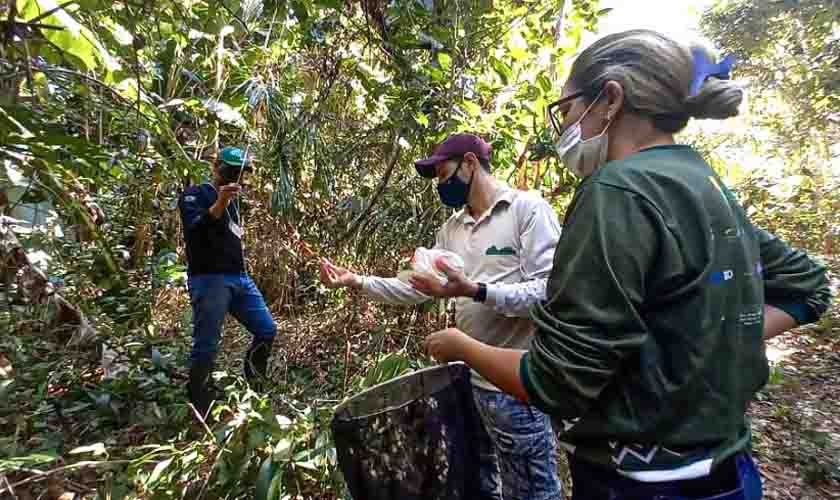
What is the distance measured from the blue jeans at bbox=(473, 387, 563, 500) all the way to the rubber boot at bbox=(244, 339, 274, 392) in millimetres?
2035

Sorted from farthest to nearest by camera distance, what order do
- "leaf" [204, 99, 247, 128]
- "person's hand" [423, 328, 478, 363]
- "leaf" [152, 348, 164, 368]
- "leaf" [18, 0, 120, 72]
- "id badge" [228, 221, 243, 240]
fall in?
"leaf" [152, 348, 164, 368] < "leaf" [204, 99, 247, 128] < "id badge" [228, 221, 243, 240] < "leaf" [18, 0, 120, 72] < "person's hand" [423, 328, 478, 363]

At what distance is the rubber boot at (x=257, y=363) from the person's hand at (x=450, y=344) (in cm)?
242

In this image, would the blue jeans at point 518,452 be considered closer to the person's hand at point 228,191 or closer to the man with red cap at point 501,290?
the man with red cap at point 501,290

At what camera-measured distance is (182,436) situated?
2.48 m

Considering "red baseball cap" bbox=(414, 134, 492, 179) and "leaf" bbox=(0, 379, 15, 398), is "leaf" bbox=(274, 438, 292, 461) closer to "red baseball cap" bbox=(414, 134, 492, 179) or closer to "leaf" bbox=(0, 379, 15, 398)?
"red baseball cap" bbox=(414, 134, 492, 179)

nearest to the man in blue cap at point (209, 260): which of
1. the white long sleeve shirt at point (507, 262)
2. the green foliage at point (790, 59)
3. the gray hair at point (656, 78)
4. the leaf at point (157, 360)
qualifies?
the leaf at point (157, 360)

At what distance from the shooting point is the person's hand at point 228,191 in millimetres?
2795

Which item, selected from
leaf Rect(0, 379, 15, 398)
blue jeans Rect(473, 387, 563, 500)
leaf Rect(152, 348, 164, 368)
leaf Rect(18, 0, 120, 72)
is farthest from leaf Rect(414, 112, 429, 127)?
leaf Rect(0, 379, 15, 398)

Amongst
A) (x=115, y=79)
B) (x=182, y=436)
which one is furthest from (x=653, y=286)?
(x=182, y=436)

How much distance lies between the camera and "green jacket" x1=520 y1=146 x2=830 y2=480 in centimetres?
69

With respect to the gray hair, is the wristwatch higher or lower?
lower

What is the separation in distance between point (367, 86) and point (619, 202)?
2.79m

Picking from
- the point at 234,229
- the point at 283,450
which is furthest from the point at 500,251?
the point at 234,229

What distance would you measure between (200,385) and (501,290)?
7.58ft
